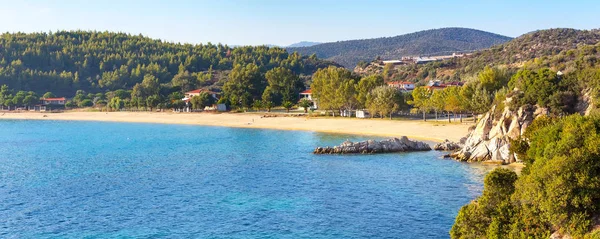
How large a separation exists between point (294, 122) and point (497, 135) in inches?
1620

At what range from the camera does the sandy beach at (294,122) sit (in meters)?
68.9

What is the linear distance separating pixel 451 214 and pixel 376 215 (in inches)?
144

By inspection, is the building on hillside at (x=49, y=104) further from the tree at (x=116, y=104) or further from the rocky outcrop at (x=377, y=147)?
the rocky outcrop at (x=377, y=147)

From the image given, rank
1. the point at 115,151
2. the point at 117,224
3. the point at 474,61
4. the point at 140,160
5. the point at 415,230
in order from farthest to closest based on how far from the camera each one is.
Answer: the point at 474,61, the point at 115,151, the point at 140,160, the point at 117,224, the point at 415,230

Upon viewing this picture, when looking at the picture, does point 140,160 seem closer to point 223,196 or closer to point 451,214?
point 223,196

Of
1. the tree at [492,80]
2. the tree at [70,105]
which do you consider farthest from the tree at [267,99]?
the tree at [70,105]

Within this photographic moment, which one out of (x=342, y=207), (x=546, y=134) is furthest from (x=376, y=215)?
(x=546, y=134)

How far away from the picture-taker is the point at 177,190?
39.2 m

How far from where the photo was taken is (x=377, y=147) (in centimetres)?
5619

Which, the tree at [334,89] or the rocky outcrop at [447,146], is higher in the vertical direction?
the tree at [334,89]

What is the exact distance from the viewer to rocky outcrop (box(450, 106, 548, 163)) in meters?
47.9

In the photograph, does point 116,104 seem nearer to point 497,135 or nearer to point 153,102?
point 153,102

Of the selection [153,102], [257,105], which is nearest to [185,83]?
[153,102]

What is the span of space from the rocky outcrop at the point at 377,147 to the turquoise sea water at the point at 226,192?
71.9 inches
